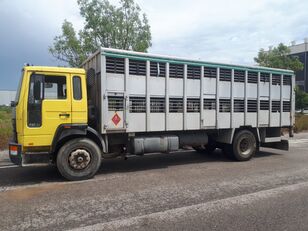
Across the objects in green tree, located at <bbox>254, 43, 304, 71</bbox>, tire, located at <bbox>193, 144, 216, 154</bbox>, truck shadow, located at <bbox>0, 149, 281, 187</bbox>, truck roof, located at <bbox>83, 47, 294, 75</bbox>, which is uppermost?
green tree, located at <bbox>254, 43, 304, 71</bbox>

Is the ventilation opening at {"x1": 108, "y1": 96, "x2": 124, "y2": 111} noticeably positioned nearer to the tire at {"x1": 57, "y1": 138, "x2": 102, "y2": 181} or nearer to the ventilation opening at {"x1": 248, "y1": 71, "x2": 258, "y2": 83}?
the tire at {"x1": 57, "y1": 138, "x2": 102, "y2": 181}

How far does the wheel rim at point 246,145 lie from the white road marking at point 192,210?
10.8 ft

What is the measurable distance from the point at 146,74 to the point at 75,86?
1.84 metres

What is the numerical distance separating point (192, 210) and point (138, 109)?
339 centimetres

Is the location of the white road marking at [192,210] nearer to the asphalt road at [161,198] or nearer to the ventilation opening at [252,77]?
the asphalt road at [161,198]

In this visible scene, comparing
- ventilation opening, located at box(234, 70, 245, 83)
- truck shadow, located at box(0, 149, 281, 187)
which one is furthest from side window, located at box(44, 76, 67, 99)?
ventilation opening, located at box(234, 70, 245, 83)

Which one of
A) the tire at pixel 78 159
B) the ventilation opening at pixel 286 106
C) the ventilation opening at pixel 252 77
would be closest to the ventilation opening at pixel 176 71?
the ventilation opening at pixel 252 77

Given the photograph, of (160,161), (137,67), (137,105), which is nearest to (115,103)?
(137,105)

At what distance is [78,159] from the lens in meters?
6.52

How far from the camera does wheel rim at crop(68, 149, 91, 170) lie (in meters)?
6.49

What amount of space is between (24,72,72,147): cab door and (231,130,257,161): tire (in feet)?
16.9

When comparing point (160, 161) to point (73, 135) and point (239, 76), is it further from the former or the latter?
point (239, 76)

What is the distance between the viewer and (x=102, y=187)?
5.94 m

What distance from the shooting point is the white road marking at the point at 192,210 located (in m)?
4.02
